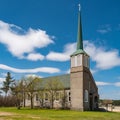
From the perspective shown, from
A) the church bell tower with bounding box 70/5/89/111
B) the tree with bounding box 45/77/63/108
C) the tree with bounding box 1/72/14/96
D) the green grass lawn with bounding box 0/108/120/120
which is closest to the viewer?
the green grass lawn with bounding box 0/108/120/120

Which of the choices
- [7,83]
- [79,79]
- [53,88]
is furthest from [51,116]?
[7,83]

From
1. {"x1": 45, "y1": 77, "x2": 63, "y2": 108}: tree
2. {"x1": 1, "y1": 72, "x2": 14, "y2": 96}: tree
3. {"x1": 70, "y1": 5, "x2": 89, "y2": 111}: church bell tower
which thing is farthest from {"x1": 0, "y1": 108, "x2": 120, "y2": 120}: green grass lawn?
{"x1": 1, "y1": 72, "x2": 14, "y2": 96}: tree

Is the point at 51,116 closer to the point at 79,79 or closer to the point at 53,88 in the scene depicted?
the point at 79,79

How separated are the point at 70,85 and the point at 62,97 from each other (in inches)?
135

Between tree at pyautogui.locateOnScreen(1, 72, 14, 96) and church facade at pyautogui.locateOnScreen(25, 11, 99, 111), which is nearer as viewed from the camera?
church facade at pyautogui.locateOnScreen(25, 11, 99, 111)

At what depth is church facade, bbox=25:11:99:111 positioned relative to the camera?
44062mm

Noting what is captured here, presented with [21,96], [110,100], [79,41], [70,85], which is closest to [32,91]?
[21,96]

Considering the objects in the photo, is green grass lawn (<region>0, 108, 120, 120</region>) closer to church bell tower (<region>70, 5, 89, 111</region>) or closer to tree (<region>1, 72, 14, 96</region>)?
church bell tower (<region>70, 5, 89, 111</region>)

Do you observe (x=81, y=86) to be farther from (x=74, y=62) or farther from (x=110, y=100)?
(x=110, y=100)

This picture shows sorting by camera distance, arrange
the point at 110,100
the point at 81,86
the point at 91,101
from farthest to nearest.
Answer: the point at 110,100 → the point at 91,101 → the point at 81,86

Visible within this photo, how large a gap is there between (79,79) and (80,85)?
1.07 metres

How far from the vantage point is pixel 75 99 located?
4469 centimetres

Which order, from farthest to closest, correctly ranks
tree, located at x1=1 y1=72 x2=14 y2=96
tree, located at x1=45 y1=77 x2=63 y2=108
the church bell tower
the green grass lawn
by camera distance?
tree, located at x1=1 y1=72 x2=14 y2=96 → tree, located at x1=45 y1=77 x2=63 y2=108 → the church bell tower → the green grass lawn

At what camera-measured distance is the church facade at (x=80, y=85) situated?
145 ft
